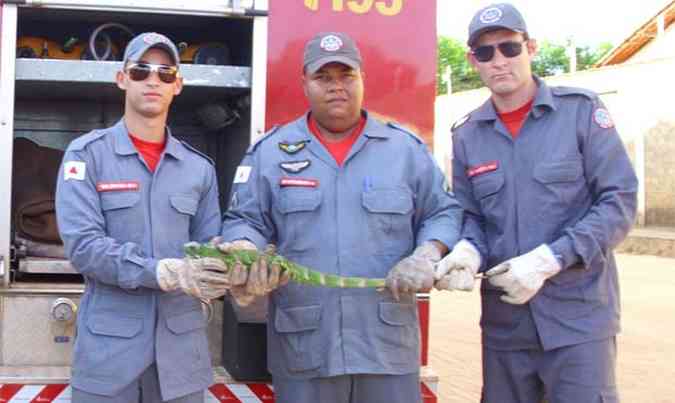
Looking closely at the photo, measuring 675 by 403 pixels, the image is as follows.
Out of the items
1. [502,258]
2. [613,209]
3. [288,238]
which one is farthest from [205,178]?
[613,209]

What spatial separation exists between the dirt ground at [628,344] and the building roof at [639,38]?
12.0 meters

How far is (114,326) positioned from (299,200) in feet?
2.25

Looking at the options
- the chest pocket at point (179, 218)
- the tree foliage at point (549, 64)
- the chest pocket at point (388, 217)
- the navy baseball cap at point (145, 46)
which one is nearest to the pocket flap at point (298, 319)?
the chest pocket at point (388, 217)

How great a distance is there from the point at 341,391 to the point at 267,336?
1.19ft

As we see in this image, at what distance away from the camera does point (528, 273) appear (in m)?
2.53

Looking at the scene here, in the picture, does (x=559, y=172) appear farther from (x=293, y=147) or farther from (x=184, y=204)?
(x=184, y=204)

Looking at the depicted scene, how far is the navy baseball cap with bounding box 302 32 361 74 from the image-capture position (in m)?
2.73

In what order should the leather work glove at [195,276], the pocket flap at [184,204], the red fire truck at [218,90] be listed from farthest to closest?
1. the red fire truck at [218,90]
2. the pocket flap at [184,204]
3. the leather work glove at [195,276]

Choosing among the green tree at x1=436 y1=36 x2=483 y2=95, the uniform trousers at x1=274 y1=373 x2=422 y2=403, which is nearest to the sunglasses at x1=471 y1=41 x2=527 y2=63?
the uniform trousers at x1=274 y1=373 x2=422 y2=403

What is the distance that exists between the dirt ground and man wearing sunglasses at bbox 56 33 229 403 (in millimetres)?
3311

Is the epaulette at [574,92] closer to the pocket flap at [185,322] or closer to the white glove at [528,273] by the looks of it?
the white glove at [528,273]

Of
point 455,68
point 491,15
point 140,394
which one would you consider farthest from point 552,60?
point 140,394

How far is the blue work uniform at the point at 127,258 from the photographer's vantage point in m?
2.47

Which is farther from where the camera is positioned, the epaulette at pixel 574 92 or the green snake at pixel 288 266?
the epaulette at pixel 574 92
